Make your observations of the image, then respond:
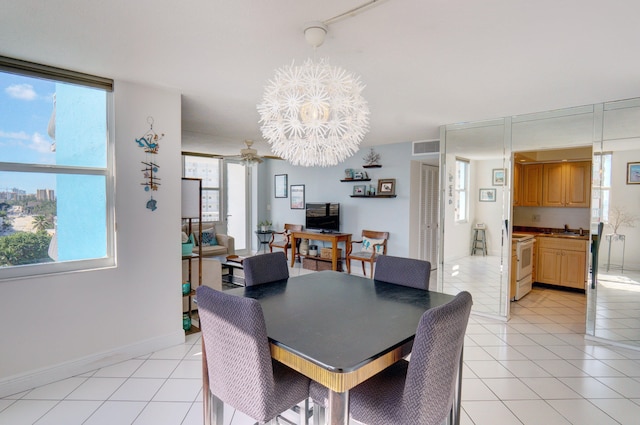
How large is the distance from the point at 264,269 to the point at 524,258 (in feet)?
12.6

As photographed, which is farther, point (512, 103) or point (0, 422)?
point (512, 103)

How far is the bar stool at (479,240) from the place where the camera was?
4.78 metres

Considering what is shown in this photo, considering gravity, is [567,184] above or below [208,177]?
below

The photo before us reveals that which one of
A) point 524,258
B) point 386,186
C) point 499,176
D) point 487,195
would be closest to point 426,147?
point 386,186

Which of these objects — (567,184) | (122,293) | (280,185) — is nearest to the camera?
(122,293)

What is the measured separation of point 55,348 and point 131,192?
1.27m

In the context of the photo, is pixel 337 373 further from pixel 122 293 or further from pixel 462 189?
pixel 462 189

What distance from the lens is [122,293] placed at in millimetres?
2758

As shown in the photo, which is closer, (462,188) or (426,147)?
(462,188)

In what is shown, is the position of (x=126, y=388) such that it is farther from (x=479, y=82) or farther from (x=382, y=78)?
(x=479, y=82)

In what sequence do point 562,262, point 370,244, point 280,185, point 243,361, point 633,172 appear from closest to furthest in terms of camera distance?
point 243,361 → point 633,172 → point 562,262 → point 370,244 → point 280,185

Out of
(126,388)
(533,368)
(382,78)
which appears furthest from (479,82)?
(126,388)

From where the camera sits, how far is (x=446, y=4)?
1.65m

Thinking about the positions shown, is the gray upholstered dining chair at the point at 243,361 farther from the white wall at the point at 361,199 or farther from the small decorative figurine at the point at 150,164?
the white wall at the point at 361,199
